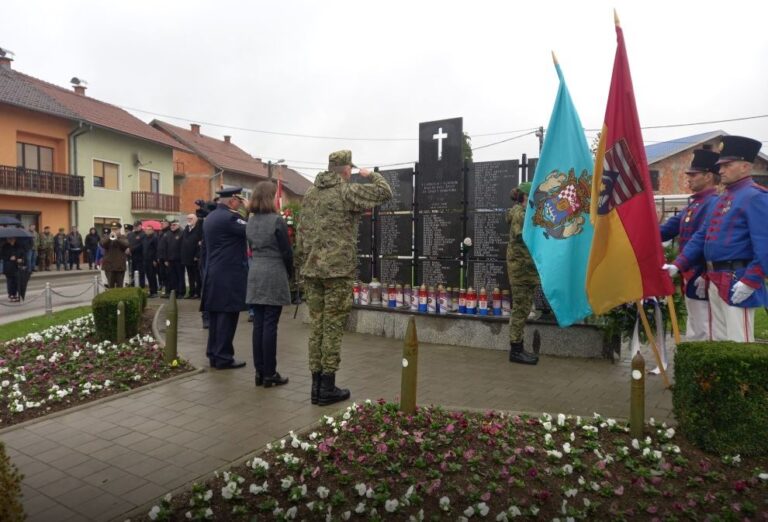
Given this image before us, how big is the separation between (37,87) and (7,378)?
A: 29514 mm

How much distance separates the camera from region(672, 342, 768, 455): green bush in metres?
3.78

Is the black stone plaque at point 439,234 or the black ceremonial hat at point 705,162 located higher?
the black ceremonial hat at point 705,162

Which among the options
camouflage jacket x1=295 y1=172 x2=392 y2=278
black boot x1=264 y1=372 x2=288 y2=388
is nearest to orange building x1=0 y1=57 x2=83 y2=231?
black boot x1=264 y1=372 x2=288 y2=388

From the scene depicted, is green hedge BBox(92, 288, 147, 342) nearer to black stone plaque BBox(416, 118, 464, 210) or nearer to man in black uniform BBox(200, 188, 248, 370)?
man in black uniform BBox(200, 188, 248, 370)

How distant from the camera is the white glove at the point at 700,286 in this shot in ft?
17.2

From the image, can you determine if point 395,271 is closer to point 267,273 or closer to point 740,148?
point 267,273

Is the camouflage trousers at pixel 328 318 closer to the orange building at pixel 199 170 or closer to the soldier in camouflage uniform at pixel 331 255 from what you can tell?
the soldier in camouflage uniform at pixel 331 255

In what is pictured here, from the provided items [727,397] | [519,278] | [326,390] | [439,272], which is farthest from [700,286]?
[439,272]

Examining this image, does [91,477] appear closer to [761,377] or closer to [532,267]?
[761,377]

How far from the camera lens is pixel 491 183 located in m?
8.20

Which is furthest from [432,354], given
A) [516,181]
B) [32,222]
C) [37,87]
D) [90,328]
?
[37,87]

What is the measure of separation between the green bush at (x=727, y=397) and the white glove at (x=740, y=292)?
2.33 ft

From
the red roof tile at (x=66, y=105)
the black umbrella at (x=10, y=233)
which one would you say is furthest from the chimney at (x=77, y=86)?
the black umbrella at (x=10, y=233)

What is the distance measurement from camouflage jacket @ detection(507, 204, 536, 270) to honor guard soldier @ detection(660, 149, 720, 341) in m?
1.70
